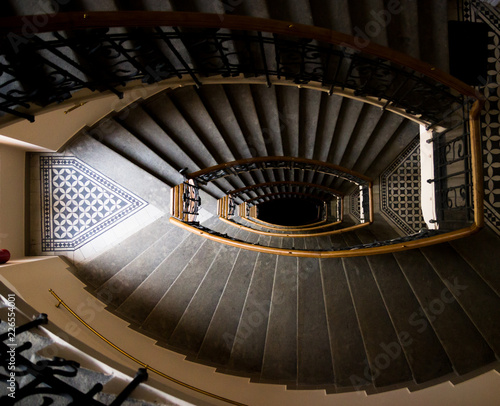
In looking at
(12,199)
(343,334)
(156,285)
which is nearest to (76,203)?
(12,199)

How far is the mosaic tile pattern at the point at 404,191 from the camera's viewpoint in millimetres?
5477

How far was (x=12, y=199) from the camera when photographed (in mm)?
4180

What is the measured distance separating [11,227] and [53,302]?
5.26 feet

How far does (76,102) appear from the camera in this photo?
95.3 inches

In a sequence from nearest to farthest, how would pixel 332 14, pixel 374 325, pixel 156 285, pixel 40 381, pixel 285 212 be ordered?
pixel 40 381 → pixel 332 14 → pixel 374 325 → pixel 156 285 → pixel 285 212

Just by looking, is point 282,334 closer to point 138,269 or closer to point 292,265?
point 292,265

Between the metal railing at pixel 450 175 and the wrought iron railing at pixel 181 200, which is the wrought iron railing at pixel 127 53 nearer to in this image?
the metal railing at pixel 450 175

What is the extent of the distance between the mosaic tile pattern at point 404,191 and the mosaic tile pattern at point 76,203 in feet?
15.5

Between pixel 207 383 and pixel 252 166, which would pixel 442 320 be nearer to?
pixel 207 383

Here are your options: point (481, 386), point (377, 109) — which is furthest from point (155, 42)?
point (481, 386)

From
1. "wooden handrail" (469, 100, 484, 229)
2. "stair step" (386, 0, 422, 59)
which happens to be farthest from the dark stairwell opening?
"wooden handrail" (469, 100, 484, 229)

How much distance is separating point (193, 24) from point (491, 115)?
138 inches

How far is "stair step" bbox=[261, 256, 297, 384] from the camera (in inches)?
122

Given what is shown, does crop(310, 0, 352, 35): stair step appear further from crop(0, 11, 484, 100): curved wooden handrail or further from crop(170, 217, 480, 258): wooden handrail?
crop(170, 217, 480, 258): wooden handrail
